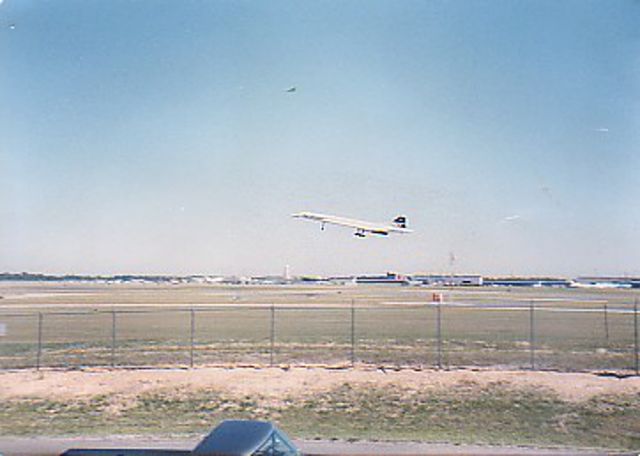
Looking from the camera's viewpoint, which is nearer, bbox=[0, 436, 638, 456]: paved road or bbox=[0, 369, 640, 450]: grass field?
bbox=[0, 436, 638, 456]: paved road

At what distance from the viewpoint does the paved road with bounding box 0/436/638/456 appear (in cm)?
1151

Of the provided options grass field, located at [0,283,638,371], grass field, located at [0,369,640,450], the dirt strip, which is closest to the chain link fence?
grass field, located at [0,283,638,371]

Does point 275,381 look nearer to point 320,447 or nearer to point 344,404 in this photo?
point 344,404

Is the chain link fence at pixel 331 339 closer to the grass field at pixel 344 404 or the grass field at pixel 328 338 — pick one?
the grass field at pixel 328 338

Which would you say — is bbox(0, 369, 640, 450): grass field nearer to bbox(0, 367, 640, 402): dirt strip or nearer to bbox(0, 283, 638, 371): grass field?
bbox(0, 367, 640, 402): dirt strip

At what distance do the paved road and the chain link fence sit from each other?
9.37 m

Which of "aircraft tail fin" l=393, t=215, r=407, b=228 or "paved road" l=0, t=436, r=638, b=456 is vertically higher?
"aircraft tail fin" l=393, t=215, r=407, b=228

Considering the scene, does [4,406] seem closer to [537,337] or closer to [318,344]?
[318,344]

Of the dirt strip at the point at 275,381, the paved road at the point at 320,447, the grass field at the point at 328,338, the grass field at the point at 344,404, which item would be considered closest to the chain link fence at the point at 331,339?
the grass field at the point at 328,338

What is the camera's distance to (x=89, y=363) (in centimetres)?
2316

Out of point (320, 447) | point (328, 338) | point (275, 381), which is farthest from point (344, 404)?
point (328, 338)

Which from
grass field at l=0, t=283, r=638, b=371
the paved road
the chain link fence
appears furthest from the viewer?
grass field at l=0, t=283, r=638, b=371

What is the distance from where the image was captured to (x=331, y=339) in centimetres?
3136

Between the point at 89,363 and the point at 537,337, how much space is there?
2102 centimetres
